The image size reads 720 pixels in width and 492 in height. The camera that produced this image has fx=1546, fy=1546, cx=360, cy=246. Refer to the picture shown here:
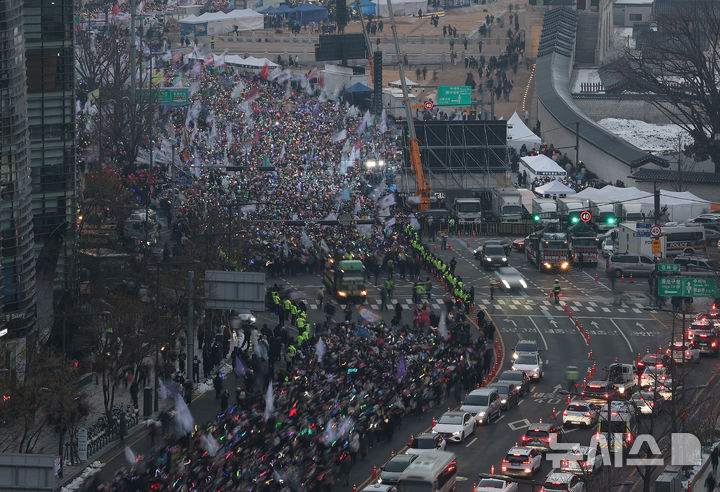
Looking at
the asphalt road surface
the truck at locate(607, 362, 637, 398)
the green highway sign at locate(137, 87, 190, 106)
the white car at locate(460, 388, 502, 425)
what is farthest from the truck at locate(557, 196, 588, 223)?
the white car at locate(460, 388, 502, 425)

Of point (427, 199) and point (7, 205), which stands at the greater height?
point (7, 205)

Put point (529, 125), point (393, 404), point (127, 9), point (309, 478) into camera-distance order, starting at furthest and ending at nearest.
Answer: point (127, 9) → point (529, 125) → point (393, 404) → point (309, 478)

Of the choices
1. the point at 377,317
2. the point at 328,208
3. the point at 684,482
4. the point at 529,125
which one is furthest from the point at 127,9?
the point at 684,482

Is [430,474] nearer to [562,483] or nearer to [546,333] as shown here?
[562,483]

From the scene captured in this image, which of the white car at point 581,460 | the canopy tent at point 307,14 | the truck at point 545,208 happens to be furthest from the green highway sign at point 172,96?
the canopy tent at point 307,14

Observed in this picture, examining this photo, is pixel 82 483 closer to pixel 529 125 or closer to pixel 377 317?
pixel 377 317

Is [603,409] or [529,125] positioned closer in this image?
[603,409]
